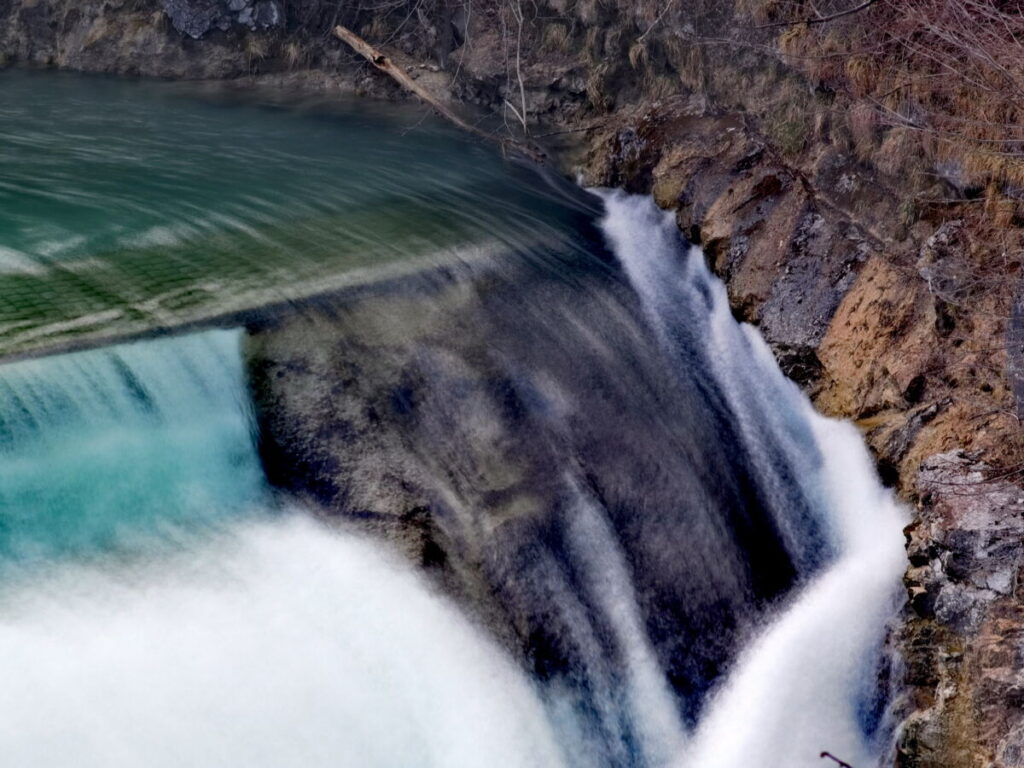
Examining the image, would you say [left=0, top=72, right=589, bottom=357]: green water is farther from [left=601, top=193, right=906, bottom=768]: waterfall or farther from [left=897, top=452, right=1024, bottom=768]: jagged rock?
[left=897, top=452, right=1024, bottom=768]: jagged rock

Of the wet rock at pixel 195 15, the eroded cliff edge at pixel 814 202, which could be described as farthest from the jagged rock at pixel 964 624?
the wet rock at pixel 195 15

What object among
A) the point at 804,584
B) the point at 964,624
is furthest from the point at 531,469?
the point at 964,624

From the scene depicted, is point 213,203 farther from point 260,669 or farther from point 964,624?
point 964,624

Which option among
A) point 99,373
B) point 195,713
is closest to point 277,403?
point 99,373

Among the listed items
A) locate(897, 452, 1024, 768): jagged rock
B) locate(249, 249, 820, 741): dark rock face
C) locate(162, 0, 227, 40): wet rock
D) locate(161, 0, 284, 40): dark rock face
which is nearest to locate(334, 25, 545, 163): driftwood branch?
locate(161, 0, 284, 40): dark rock face

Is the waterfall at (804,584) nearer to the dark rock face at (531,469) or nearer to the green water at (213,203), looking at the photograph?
the dark rock face at (531,469)

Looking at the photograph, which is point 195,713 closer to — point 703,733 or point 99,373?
point 99,373
